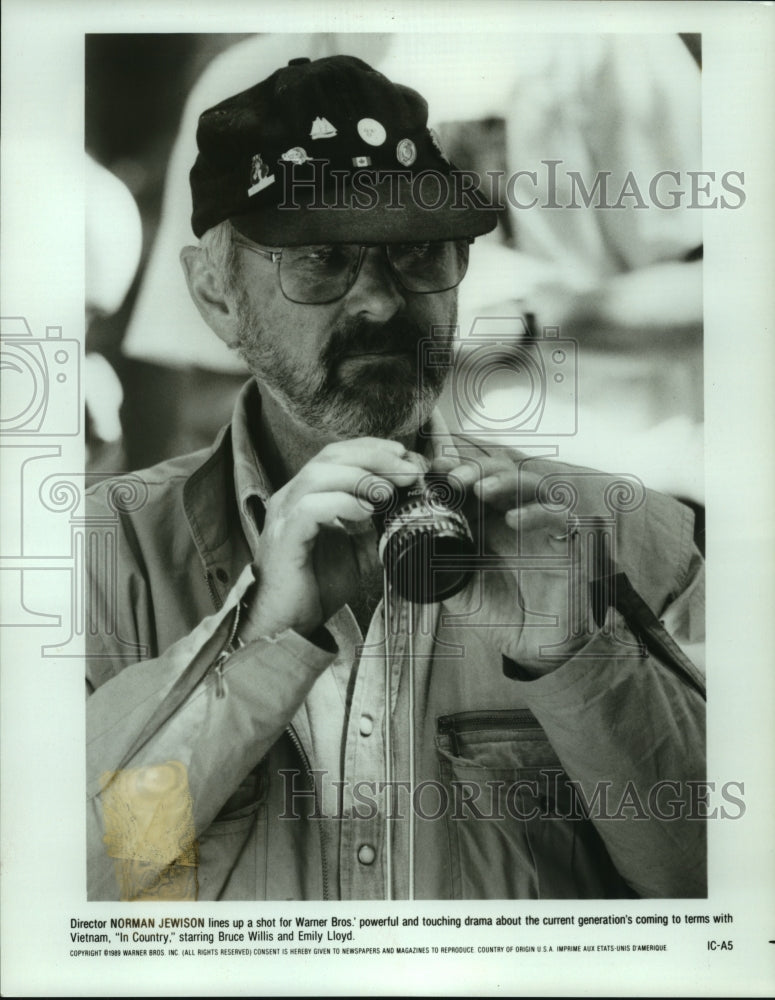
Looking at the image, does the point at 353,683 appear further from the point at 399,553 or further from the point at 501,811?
the point at 501,811

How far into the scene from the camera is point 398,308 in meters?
1.69

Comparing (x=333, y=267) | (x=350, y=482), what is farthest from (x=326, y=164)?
(x=350, y=482)

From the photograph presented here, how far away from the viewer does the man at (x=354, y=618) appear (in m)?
1.68

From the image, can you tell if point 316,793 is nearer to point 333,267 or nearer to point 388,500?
point 388,500

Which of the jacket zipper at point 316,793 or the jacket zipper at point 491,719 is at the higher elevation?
the jacket zipper at point 491,719

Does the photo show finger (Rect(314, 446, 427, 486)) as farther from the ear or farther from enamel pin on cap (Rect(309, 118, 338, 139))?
enamel pin on cap (Rect(309, 118, 338, 139))

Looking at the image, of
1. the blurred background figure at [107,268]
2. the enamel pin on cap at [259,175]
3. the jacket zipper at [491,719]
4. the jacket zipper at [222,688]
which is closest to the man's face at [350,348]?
the enamel pin on cap at [259,175]

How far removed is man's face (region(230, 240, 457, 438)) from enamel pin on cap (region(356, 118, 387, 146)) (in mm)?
187

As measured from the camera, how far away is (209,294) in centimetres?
172

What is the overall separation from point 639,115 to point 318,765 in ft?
4.31

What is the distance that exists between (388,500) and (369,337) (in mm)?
290

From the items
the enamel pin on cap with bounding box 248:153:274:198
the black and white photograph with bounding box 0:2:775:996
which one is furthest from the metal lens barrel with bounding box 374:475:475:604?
the enamel pin on cap with bounding box 248:153:274:198

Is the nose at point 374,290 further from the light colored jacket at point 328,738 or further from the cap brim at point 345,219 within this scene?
the light colored jacket at point 328,738

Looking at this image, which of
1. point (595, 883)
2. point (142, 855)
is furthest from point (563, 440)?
point (142, 855)
